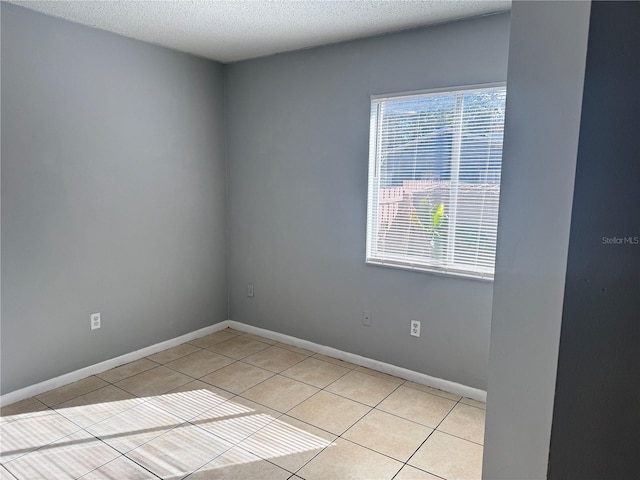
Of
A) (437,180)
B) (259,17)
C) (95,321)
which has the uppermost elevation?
(259,17)

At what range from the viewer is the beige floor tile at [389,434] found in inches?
88.9

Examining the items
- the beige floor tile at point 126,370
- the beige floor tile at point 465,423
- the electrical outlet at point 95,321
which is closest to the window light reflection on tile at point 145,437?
the beige floor tile at point 126,370

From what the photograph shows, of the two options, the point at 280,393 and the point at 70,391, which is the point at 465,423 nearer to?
the point at 280,393

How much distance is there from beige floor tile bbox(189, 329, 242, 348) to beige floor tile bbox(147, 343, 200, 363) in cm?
7

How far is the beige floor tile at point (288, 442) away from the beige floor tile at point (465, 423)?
0.71 metres

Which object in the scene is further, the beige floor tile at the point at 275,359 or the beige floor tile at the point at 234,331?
the beige floor tile at the point at 234,331

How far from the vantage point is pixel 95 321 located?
10.1ft

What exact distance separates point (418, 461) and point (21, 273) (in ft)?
8.69

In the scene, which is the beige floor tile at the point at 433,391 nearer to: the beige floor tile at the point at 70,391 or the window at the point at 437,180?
the window at the point at 437,180

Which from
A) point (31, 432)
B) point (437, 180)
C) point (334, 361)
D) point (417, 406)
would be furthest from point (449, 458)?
point (31, 432)

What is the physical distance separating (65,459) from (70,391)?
2.65 ft

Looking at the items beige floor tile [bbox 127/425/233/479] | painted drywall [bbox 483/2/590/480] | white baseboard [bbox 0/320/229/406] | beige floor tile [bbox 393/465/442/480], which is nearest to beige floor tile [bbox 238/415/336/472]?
beige floor tile [bbox 127/425/233/479]

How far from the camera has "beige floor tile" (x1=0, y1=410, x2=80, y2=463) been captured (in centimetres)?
218

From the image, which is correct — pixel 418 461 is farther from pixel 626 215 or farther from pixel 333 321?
pixel 626 215
